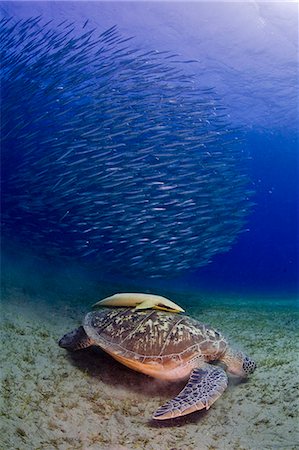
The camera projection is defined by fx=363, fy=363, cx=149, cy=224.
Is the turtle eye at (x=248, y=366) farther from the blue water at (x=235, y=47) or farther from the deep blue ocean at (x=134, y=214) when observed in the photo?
the blue water at (x=235, y=47)

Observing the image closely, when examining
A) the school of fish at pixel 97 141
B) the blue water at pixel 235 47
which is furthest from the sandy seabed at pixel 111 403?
the blue water at pixel 235 47

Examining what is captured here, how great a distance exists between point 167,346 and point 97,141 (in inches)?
139

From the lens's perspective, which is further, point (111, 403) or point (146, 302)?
point (146, 302)

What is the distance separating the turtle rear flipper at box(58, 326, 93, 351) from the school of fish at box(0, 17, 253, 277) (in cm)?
283

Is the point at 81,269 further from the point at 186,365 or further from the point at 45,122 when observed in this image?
the point at 186,365

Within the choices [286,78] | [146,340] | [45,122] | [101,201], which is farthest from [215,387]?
[286,78]

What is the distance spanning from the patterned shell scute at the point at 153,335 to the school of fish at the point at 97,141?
3.02 metres

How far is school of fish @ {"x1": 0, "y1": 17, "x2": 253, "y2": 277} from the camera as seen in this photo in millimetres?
4984

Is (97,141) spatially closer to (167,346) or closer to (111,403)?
(167,346)

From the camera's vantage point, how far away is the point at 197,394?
2221 mm

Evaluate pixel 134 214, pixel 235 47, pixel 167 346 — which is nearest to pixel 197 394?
pixel 167 346

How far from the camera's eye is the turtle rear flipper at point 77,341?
2908 millimetres

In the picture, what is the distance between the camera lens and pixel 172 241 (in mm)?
6914

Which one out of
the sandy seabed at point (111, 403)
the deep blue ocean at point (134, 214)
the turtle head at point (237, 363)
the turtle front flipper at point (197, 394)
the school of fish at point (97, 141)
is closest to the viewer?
the sandy seabed at point (111, 403)
